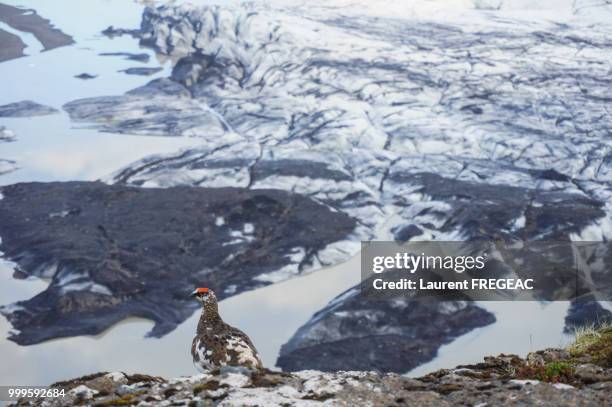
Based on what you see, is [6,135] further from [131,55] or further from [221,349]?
[221,349]

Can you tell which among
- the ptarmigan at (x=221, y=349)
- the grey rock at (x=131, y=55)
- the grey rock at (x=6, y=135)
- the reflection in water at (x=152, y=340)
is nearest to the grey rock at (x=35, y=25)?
the grey rock at (x=131, y=55)

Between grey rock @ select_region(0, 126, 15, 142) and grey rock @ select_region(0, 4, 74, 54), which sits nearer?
grey rock @ select_region(0, 126, 15, 142)

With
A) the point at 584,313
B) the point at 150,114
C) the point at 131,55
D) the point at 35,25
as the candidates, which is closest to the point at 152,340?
the point at 584,313

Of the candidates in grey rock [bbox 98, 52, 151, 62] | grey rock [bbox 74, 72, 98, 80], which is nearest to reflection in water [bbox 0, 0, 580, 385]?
grey rock [bbox 74, 72, 98, 80]

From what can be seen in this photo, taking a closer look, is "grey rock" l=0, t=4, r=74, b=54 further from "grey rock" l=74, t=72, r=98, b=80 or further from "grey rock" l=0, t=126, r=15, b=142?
"grey rock" l=0, t=126, r=15, b=142

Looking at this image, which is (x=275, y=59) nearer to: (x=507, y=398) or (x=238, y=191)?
(x=238, y=191)

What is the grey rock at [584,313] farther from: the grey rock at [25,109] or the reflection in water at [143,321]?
the grey rock at [25,109]
